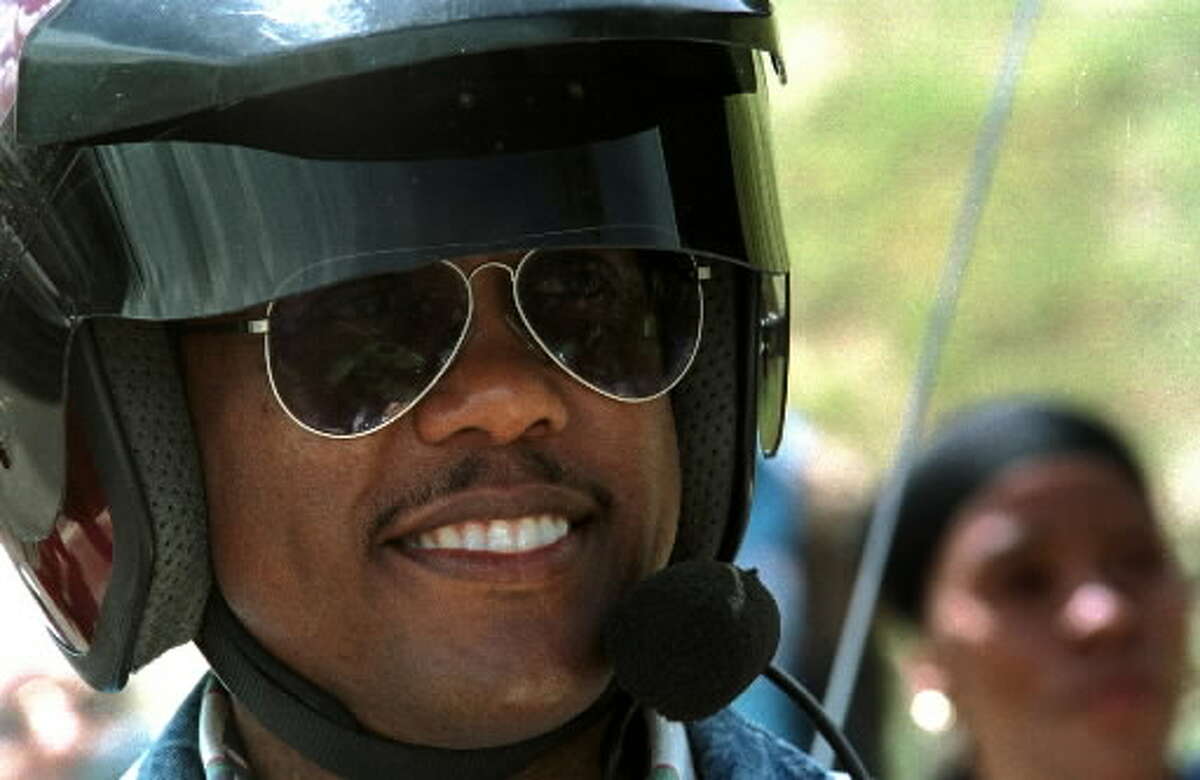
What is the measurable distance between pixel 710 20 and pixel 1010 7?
1491 millimetres

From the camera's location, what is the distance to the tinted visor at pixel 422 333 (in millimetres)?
2498

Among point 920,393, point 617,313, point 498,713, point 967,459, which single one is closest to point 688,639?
point 498,713

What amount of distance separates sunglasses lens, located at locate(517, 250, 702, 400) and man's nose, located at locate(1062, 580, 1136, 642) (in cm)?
63

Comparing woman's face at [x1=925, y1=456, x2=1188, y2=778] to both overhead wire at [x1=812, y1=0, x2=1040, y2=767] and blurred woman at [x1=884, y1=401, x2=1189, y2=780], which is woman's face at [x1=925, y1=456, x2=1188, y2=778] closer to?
blurred woman at [x1=884, y1=401, x2=1189, y2=780]

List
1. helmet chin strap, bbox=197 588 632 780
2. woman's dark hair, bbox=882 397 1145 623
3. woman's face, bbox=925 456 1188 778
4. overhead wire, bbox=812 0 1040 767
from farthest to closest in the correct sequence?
overhead wire, bbox=812 0 1040 767
woman's dark hair, bbox=882 397 1145 623
woman's face, bbox=925 456 1188 778
helmet chin strap, bbox=197 588 632 780

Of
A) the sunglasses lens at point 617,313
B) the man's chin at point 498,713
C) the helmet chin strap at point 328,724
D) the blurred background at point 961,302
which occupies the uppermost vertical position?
the sunglasses lens at point 617,313

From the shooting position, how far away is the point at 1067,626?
3.09m

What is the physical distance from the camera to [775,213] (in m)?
2.67

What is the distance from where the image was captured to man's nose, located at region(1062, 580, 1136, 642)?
305 centimetres

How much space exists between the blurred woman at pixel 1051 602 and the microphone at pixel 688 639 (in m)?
0.56

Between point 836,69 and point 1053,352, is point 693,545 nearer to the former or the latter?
point 1053,352

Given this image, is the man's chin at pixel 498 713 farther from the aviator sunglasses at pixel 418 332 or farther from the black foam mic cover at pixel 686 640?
the aviator sunglasses at pixel 418 332

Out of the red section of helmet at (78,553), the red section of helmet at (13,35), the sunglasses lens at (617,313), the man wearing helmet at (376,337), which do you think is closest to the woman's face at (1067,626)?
the man wearing helmet at (376,337)

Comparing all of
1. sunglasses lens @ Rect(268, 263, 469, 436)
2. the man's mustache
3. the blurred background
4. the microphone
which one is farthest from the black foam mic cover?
the blurred background
